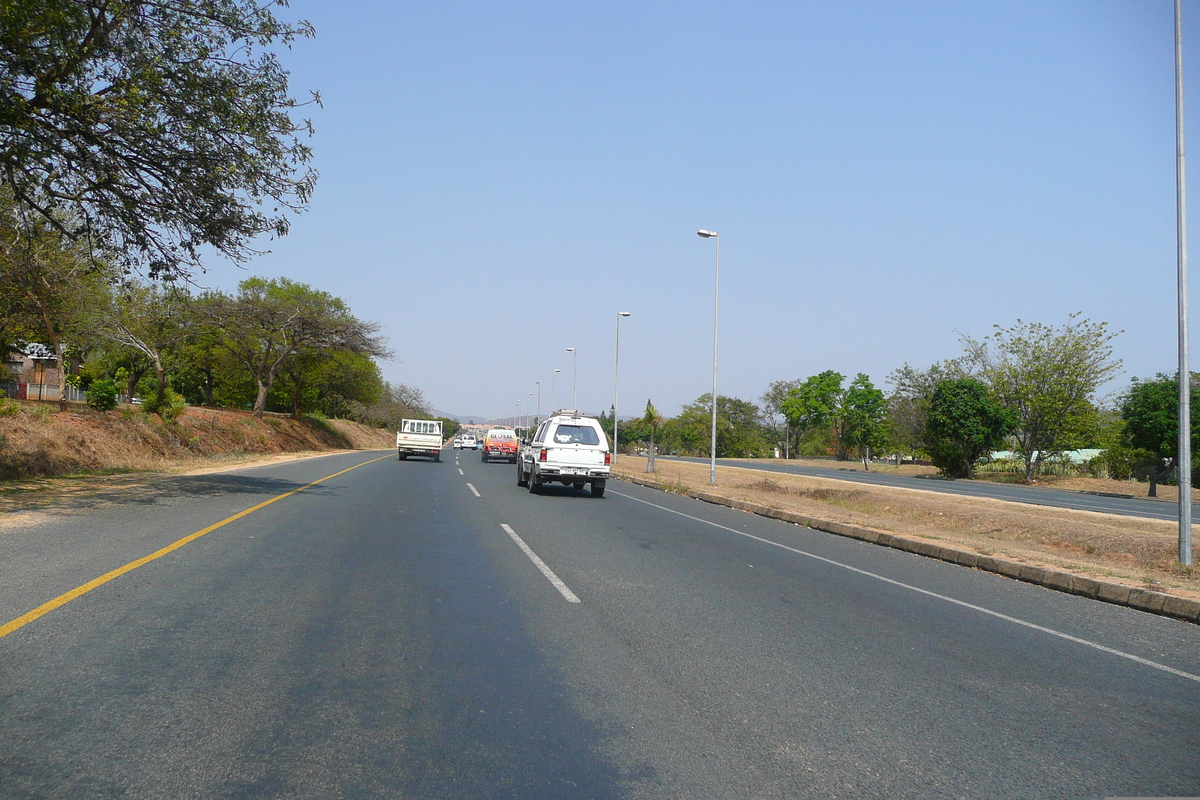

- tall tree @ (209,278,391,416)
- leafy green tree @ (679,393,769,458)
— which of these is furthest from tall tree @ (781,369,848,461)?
tall tree @ (209,278,391,416)

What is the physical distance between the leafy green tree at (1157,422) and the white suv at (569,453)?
27.9m

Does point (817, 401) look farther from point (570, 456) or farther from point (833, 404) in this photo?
point (570, 456)

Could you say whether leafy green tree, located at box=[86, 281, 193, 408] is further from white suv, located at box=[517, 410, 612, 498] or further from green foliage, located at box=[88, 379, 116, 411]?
white suv, located at box=[517, 410, 612, 498]

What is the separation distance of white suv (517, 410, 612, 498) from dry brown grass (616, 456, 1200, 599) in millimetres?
4266

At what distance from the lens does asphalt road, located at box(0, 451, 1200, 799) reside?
12.3 ft

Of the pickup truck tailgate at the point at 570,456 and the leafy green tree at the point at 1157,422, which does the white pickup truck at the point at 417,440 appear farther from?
the leafy green tree at the point at 1157,422

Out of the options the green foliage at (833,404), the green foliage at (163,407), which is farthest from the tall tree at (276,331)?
the green foliage at (833,404)

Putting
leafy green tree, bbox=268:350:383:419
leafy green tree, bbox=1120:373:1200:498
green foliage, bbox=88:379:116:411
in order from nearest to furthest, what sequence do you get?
green foliage, bbox=88:379:116:411
leafy green tree, bbox=1120:373:1200:498
leafy green tree, bbox=268:350:383:419

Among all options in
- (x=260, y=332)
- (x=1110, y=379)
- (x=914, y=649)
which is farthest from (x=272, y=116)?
(x=1110, y=379)

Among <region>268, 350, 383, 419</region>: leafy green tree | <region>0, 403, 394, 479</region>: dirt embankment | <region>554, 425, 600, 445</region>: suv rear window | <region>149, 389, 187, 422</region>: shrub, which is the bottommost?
<region>0, 403, 394, 479</region>: dirt embankment

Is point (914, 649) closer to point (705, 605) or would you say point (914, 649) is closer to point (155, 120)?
point (705, 605)

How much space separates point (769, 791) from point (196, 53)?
1414cm

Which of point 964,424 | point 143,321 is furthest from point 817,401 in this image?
point 143,321

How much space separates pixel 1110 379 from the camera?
1674 inches
